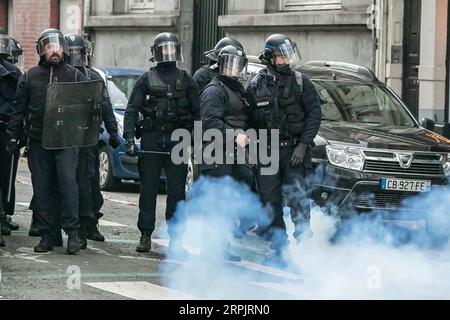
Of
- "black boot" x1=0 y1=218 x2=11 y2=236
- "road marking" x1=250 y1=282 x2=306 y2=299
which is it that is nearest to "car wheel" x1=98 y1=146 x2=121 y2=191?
"black boot" x1=0 y1=218 x2=11 y2=236

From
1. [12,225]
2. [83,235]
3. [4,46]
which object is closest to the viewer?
[83,235]

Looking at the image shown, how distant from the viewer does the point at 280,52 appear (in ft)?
35.8

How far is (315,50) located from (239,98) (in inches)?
451

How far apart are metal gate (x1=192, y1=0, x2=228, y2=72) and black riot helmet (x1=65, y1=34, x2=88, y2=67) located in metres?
13.7

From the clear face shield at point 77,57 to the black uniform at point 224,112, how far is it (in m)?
1.66

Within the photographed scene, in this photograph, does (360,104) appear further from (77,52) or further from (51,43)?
(51,43)

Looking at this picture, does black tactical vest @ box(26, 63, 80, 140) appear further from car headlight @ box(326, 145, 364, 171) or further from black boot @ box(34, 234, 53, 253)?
car headlight @ box(326, 145, 364, 171)

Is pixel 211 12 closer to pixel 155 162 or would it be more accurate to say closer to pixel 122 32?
pixel 122 32

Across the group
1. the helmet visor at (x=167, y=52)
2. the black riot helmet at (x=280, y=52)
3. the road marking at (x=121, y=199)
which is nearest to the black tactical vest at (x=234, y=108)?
the black riot helmet at (x=280, y=52)

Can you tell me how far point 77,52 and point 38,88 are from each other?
85 centimetres

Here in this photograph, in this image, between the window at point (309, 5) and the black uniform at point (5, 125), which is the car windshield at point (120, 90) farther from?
the window at point (309, 5)

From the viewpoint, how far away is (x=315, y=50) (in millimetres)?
22281

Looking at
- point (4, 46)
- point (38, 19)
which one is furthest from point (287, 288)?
point (38, 19)

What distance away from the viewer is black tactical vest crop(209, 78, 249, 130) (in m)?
10.9
